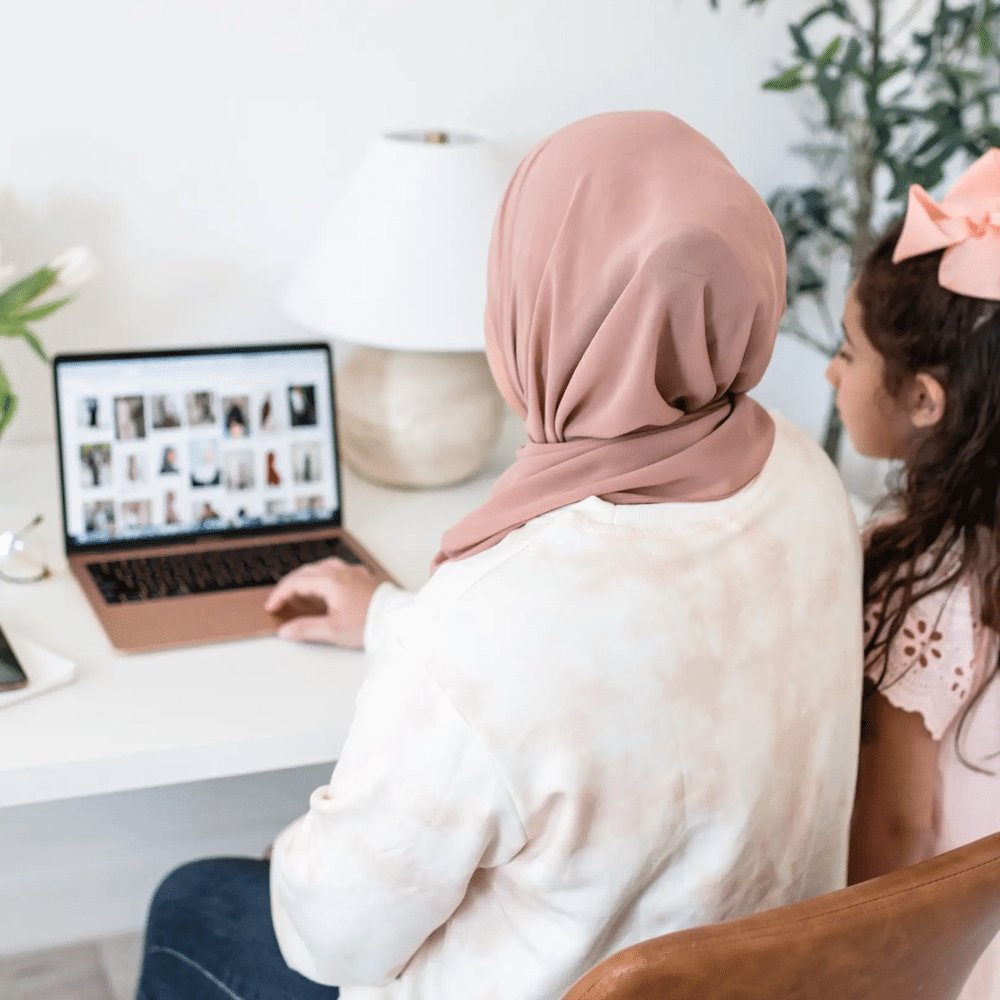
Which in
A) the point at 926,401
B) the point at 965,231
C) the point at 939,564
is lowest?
the point at 939,564

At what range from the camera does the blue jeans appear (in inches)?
38.9

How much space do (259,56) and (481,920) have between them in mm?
1108

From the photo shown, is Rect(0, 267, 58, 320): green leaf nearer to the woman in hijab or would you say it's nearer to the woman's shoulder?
the woman in hijab

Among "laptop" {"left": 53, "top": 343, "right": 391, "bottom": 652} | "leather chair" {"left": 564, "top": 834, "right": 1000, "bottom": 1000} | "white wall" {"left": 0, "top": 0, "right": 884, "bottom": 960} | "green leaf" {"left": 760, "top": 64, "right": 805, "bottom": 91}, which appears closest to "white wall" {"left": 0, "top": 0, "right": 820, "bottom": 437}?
"white wall" {"left": 0, "top": 0, "right": 884, "bottom": 960}

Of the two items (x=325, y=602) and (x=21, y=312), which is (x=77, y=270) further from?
(x=325, y=602)

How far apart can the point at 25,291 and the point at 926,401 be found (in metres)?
0.92

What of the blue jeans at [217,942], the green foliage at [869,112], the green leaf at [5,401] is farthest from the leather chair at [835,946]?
the green foliage at [869,112]

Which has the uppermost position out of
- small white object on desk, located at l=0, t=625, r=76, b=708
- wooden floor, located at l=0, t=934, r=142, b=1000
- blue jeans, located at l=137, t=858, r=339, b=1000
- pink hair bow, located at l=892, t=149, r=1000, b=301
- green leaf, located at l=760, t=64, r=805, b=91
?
green leaf, located at l=760, t=64, r=805, b=91

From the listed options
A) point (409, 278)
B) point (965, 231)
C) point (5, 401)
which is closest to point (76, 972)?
point (5, 401)

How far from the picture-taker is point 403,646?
0.73m

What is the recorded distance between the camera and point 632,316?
740 millimetres

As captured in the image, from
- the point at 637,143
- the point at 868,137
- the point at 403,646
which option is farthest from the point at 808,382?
the point at 403,646

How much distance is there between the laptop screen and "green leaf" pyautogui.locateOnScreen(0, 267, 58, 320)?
0.30 feet

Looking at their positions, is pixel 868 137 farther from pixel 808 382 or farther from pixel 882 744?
pixel 882 744
